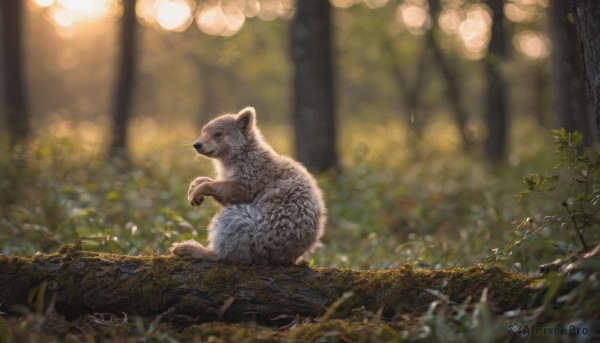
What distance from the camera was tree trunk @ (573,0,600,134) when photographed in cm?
518

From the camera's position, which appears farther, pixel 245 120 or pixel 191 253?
pixel 245 120

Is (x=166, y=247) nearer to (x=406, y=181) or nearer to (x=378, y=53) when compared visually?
(x=406, y=181)

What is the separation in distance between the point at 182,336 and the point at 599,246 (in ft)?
10.6

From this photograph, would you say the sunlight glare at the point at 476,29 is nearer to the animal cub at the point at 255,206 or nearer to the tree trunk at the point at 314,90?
the tree trunk at the point at 314,90

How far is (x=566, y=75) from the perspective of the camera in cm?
1023

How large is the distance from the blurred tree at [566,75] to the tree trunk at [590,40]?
4.90 m

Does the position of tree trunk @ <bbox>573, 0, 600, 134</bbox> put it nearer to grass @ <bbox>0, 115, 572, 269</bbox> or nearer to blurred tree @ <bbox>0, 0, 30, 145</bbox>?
grass @ <bbox>0, 115, 572, 269</bbox>

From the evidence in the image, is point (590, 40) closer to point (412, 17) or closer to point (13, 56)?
point (13, 56)

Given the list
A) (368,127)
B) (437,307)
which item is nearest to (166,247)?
(437,307)

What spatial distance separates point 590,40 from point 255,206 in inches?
132

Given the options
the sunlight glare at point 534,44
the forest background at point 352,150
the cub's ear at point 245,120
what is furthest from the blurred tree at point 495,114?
the cub's ear at point 245,120

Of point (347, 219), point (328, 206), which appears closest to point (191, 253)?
point (347, 219)

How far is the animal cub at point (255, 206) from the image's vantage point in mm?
5602

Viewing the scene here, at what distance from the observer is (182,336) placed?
460 cm
